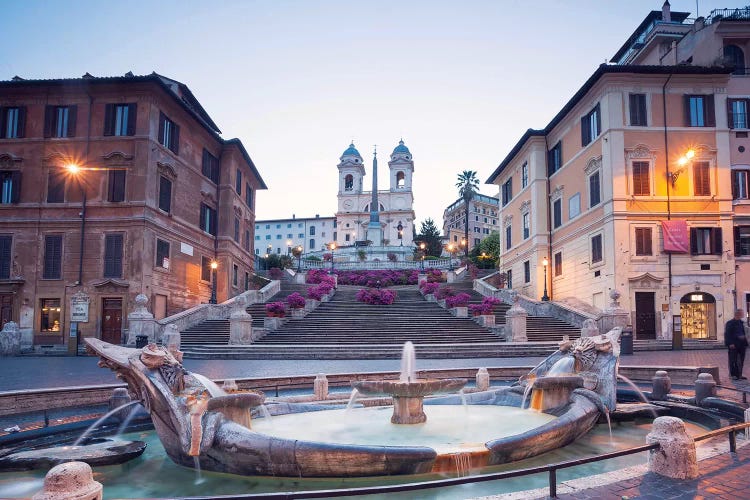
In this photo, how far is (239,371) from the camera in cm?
1666

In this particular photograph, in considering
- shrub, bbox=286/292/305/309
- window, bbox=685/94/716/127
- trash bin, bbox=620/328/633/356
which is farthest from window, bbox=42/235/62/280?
window, bbox=685/94/716/127

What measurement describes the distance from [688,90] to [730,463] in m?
28.8

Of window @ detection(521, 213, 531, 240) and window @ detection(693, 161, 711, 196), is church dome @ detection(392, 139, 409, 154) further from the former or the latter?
window @ detection(693, 161, 711, 196)

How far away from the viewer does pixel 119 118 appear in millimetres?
29141

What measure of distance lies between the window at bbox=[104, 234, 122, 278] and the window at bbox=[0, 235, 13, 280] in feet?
16.8

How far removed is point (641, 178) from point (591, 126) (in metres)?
4.41

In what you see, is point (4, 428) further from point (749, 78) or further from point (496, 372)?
point (749, 78)

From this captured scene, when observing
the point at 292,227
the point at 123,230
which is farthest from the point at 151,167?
the point at 292,227

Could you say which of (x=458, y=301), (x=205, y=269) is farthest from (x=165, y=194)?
(x=458, y=301)

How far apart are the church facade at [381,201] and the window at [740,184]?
82.4 m

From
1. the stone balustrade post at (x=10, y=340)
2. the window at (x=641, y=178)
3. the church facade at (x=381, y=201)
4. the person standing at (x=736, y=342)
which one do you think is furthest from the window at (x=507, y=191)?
the church facade at (x=381, y=201)

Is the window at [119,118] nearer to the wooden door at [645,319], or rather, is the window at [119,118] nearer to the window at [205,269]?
the window at [205,269]

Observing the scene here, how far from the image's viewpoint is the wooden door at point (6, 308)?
27703 mm

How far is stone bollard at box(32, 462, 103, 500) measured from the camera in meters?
3.76
